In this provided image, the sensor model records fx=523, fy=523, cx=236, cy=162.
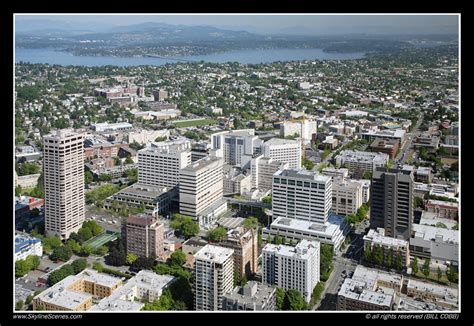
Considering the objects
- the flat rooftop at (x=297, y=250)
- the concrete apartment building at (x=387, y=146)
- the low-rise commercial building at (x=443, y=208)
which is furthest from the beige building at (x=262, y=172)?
the flat rooftop at (x=297, y=250)

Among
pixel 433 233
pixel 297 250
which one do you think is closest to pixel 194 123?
pixel 433 233

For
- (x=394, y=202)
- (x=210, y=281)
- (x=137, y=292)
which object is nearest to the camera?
(x=210, y=281)

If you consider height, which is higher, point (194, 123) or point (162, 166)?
point (194, 123)

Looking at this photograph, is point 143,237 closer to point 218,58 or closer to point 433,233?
point 433,233

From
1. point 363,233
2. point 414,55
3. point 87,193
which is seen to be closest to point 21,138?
point 87,193

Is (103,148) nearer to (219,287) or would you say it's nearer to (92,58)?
(219,287)
